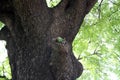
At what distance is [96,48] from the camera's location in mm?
9031

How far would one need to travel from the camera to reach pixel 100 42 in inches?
335

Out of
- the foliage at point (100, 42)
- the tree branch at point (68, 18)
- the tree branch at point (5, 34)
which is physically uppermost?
the tree branch at point (68, 18)

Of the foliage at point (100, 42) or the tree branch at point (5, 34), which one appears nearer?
the tree branch at point (5, 34)

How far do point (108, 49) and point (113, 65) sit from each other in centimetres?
90

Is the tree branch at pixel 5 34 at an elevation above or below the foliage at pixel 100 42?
above

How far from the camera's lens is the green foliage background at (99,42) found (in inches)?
288

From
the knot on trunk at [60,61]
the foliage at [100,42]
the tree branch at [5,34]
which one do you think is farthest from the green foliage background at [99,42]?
the knot on trunk at [60,61]

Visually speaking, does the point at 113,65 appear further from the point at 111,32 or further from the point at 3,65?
the point at 3,65

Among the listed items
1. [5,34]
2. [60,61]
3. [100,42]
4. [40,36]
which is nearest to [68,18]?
[40,36]

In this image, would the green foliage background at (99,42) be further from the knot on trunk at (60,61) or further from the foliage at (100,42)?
the knot on trunk at (60,61)

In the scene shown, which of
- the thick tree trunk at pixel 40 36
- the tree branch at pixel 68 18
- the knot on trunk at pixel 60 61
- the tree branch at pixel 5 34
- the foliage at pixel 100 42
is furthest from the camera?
the foliage at pixel 100 42

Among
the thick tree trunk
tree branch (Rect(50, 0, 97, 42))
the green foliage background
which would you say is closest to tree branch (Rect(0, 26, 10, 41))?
the thick tree trunk

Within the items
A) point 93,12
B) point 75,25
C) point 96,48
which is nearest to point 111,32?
point 93,12

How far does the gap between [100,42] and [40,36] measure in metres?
4.45
